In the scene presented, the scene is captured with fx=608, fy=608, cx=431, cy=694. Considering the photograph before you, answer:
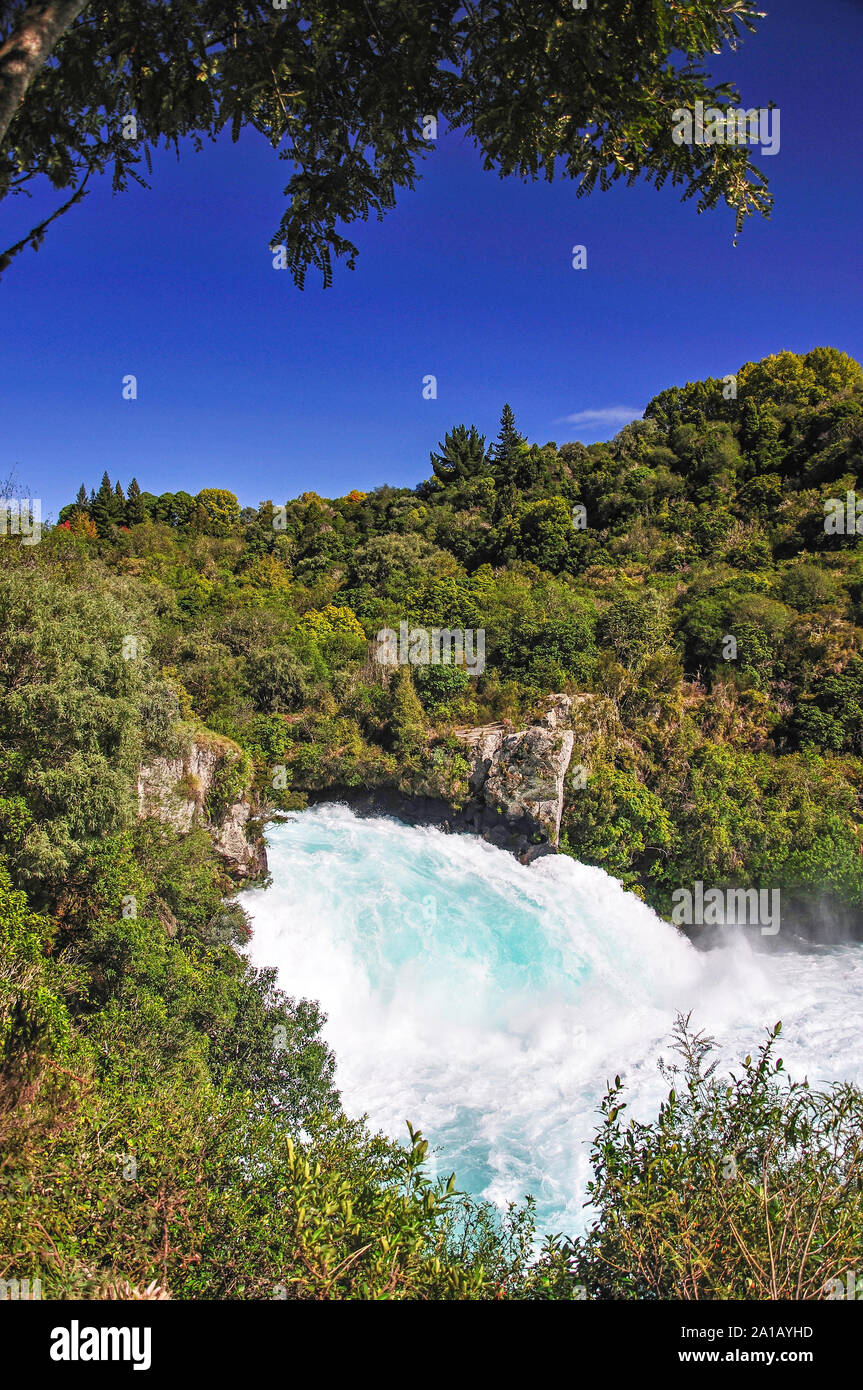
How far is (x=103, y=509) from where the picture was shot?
45.1 meters

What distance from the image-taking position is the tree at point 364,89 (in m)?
2.92

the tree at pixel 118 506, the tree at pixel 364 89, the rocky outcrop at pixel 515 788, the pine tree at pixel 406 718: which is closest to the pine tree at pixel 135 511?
the tree at pixel 118 506

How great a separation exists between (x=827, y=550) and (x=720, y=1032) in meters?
23.5

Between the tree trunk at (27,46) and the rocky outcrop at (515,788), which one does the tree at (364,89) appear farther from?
the rocky outcrop at (515,788)

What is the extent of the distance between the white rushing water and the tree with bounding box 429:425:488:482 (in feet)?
111

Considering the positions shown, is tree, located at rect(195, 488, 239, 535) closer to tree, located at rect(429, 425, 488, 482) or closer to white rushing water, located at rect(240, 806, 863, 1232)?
tree, located at rect(429, 425, 488, 482)

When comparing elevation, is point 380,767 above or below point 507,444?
below

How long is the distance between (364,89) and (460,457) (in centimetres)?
4573

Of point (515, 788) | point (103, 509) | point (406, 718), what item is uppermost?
point (103, 509)

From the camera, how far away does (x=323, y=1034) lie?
1352 cm

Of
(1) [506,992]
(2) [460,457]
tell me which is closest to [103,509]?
(2) [460,457]

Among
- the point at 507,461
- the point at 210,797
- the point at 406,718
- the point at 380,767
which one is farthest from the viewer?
the point at 507,461

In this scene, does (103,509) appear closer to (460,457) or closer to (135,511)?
(135,511)
